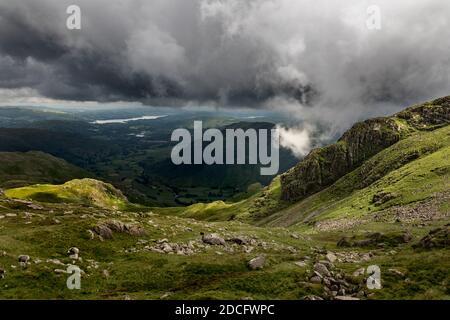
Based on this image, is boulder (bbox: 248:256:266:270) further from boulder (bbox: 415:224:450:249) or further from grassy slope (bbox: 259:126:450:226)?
grassy slope (bbox: 259:126:450:226)

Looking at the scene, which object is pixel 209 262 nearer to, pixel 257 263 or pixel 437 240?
pixel 257 263

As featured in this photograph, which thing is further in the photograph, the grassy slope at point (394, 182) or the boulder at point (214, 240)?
the grassy slope at point (394, 182)

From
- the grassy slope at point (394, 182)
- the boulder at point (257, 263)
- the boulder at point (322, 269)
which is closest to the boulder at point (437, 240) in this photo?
the boulder at point (322, 269)

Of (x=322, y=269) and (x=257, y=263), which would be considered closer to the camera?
(x=322, y=269)

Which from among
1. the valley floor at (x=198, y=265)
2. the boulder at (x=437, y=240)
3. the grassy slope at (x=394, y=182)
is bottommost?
the valley floor at (x=198, y=265)

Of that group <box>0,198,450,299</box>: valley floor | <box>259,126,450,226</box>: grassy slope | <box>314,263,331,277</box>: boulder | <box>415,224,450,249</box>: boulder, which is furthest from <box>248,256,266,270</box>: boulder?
<box>259,126,450,226</box>: grassy slope

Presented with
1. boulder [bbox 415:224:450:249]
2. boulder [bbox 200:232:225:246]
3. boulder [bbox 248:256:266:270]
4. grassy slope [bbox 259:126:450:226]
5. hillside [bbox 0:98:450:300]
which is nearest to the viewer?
hillside [bbox 0:98:450:300]

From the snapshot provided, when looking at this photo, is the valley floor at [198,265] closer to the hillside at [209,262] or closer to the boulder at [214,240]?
the hillside at [209,262]

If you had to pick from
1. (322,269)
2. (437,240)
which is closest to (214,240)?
(322,269)

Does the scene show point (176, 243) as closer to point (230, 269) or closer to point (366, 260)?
point (230, 269)

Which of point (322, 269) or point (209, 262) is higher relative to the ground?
point (322, 269)

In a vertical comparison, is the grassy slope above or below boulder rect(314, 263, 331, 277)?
above

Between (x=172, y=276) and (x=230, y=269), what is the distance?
716 cm
